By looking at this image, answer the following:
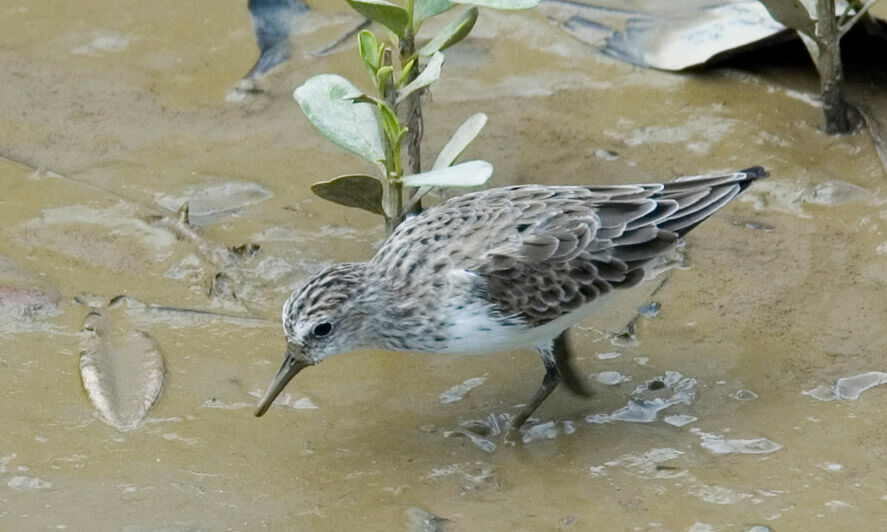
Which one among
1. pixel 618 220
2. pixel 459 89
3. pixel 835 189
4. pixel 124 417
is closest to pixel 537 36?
pixel 459 89

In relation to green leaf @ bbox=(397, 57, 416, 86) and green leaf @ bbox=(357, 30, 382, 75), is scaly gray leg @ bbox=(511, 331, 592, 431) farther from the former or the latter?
green leaf @ bbox=(357, 30, 382, 75)

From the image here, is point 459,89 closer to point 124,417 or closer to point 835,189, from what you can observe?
point 835,189

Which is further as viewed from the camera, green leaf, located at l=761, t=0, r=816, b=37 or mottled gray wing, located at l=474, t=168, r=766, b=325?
green leaf, located at l=761, t=0, r=816, b=37

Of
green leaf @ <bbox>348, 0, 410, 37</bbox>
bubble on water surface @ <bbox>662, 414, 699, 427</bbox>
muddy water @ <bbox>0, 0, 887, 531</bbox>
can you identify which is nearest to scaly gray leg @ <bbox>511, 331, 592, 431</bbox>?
muddy water @ <bbox>0, 0, 887, 531</bbox>

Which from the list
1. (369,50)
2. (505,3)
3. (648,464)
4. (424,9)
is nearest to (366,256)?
(369,50)

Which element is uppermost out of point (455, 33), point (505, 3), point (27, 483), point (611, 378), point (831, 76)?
point (505, 3)

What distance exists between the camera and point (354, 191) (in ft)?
21.9

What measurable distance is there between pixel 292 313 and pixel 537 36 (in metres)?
3.58

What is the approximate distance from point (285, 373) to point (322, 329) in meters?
0.26

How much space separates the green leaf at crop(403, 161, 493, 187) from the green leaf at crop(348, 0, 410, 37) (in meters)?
0.78

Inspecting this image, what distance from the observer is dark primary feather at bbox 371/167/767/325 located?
5.99 metres

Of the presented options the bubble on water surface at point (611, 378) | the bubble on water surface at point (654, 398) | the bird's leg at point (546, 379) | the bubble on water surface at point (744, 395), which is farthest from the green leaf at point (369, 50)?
the bubble on water surface at point (744, 395)

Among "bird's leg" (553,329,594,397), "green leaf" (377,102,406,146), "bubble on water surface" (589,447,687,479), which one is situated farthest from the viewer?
"bird's leg" (553,329,594,397)

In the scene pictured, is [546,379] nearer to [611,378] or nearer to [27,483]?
[611,378]
